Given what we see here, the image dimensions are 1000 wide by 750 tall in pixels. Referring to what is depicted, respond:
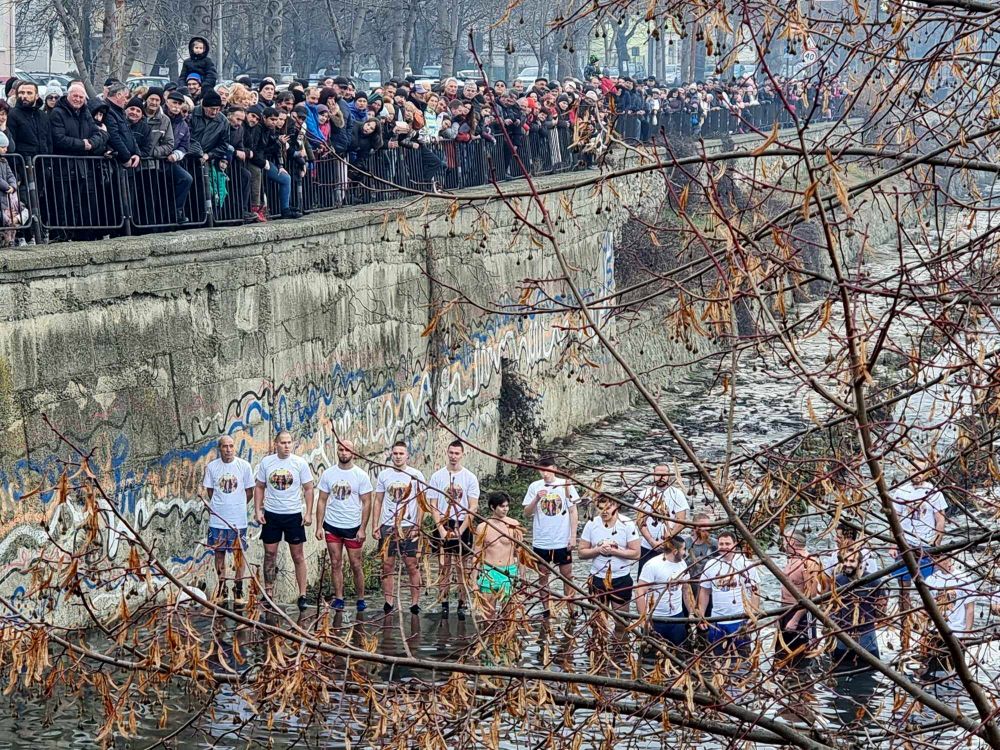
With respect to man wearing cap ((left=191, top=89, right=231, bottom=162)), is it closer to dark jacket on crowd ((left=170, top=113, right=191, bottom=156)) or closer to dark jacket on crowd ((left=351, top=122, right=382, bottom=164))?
dark jacket on crowd ((left=170, top=113, right=191, bottom=156))

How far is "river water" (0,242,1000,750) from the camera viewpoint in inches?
229

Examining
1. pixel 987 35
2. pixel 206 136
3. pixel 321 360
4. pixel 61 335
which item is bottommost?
pixel 321 360

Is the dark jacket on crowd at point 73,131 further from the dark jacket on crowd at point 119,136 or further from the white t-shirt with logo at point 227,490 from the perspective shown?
the white t-shirt with logo at point 227,490

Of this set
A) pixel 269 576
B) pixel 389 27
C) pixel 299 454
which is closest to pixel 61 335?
pixel 269 576

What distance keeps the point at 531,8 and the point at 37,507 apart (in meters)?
49.8

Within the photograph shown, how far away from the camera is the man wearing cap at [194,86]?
1558 cm

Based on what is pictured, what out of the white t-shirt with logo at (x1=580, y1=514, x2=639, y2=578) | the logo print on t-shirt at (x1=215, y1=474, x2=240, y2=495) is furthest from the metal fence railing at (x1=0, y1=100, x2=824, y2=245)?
the white t-shirt with logo at (x1=580, y1=514, x2=639, y2=578)

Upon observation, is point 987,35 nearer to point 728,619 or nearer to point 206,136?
point 728,619

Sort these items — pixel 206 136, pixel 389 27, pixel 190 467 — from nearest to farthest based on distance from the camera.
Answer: pixel 190 467 < pixel 206 136 < pixel 389 27

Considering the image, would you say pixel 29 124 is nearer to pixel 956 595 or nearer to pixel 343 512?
pixel 343 512

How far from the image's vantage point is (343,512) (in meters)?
13.7

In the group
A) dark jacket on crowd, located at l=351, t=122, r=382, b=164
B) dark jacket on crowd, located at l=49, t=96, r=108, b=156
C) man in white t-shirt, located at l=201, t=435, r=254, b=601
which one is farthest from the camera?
dark jacket on crowd, located at l=351, t=122, r=382, b=164

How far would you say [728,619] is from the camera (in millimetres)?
5781

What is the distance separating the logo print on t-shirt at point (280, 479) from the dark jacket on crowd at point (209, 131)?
3111mm
